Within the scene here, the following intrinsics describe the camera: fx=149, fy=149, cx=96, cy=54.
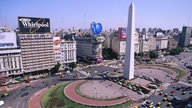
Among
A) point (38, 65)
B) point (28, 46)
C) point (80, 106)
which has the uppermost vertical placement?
point (28, 46)

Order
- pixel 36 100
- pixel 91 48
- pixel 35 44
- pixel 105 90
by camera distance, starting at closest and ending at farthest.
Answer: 1. pixel 36 100
2. pixel 105 90
3. pixel 35 44
4. pixel 91 48

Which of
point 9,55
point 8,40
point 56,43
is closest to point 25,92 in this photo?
point 9,55

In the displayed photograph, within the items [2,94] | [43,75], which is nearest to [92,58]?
[43,75]

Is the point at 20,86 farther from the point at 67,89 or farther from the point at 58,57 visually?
the point at 58,57

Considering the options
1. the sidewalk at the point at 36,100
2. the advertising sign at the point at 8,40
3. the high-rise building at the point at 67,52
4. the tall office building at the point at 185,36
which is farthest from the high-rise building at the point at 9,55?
the tall office building at the point at 185,36

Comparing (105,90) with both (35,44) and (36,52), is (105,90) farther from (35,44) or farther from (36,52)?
(35,44)

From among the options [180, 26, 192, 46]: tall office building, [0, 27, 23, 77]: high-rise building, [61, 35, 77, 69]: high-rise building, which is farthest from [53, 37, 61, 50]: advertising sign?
[180, 26, 192, 46]: tall office building
